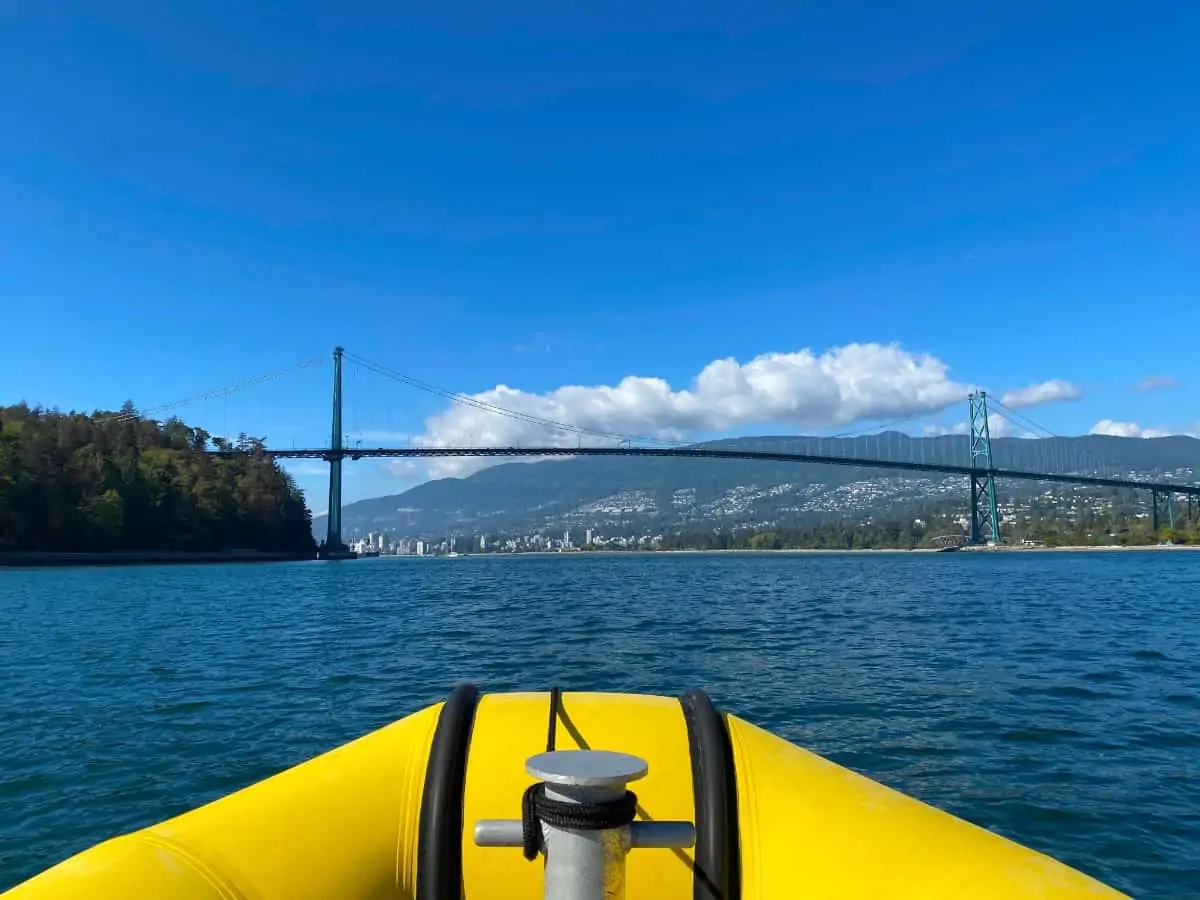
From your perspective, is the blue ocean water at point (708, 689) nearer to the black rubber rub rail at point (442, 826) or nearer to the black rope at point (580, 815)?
the black rubber rub rail at point (442, 826)

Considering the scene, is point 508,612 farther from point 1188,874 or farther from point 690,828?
point 690,828

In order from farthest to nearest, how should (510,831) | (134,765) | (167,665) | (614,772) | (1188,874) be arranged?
1. (167,665)
2. (134,765)
3. (1188,874)
4. (510,831)
5. (614,772)

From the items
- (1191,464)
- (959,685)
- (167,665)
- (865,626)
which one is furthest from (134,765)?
(1191,464)

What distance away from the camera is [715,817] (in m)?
2.00

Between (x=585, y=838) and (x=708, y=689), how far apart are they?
7409mm

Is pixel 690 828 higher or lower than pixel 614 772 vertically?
lower

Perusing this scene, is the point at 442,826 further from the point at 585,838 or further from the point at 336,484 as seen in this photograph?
the point at 336,484

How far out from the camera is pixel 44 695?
8.87 metres

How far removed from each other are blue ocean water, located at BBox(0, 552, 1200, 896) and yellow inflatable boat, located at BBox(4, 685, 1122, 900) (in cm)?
276

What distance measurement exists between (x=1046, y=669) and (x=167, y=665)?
35.2ft

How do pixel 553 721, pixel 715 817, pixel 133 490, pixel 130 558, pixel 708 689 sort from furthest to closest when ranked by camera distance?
pixel 133 490 → pixel 130 558 → pixel 708 689 → pixel 553 721 → pixel 715 817

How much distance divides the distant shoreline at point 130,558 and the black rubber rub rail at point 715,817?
52.3 meters

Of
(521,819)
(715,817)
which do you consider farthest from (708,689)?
(521,819)

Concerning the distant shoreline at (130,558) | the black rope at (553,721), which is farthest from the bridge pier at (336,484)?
the black rope at (553,721)
